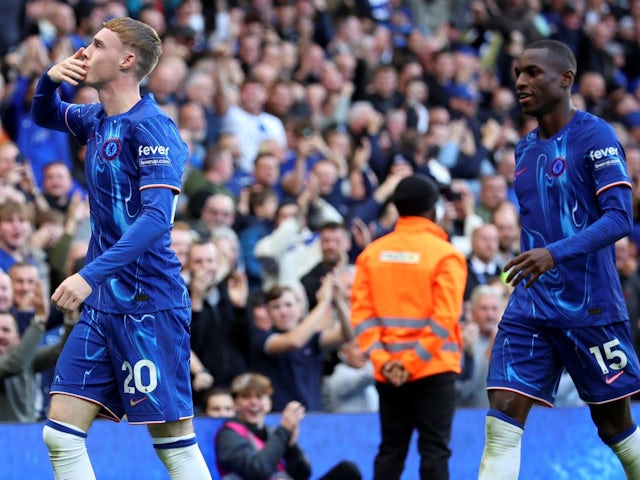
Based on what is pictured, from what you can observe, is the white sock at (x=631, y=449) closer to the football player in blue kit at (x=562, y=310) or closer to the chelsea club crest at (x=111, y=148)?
the football player in blue kit at (x=562, y=310)

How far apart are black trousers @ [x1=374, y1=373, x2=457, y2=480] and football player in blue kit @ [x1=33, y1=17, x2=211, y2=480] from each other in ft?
7.57

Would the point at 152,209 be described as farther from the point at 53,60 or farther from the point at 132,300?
the point at 53,60

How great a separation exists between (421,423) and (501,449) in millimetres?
1733

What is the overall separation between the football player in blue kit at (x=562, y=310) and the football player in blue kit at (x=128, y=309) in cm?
153

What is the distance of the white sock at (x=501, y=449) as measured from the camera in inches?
258

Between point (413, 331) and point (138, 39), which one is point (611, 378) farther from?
point (138, 39)

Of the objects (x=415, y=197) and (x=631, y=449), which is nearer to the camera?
(x=631, y=449)

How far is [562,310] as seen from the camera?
659 centimetres

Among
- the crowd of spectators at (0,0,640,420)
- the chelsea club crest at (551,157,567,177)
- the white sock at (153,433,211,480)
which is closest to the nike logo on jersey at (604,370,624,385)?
the chelsea club crest at (551,157,567,177)

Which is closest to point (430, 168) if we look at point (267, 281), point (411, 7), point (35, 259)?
point (267, 281)

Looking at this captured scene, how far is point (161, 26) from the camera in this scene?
15.2 meters

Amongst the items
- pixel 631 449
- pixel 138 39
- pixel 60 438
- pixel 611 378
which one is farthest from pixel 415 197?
pixel 60 438

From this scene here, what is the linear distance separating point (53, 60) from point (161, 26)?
2.09 meters

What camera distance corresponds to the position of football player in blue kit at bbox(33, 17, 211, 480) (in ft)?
19.9
